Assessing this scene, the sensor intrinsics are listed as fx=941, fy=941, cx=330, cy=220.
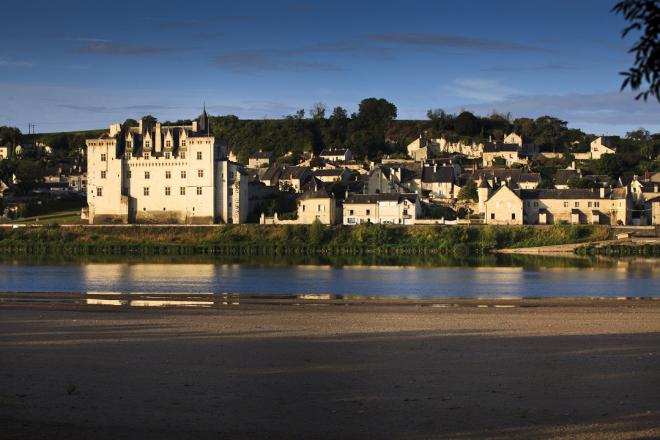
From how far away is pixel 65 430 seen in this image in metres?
12.8

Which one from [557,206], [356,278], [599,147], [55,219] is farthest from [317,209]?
[599,147]

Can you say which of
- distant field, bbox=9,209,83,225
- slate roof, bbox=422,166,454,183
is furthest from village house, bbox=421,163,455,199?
distant field, bbox=9,209,83,225

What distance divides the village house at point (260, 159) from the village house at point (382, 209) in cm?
3311

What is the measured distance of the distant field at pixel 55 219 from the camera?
74562mm

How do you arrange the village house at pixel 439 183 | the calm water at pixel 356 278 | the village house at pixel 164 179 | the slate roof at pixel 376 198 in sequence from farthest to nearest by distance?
the village house at pixel 439 183 < the village house at pixel 164 179 < the slate roof at pixel 376 198 < the calm water at pixel 356 278

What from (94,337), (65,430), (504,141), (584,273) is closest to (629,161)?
(504,141)

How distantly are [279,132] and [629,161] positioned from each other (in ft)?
155

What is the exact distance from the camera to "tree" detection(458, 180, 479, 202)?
74688mm

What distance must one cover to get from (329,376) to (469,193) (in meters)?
59.7

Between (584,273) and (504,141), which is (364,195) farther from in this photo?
(504,141)

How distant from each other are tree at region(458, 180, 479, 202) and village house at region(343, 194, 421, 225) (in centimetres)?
662

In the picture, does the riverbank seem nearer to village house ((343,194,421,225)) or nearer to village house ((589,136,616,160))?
village house ((343,194,421,225))

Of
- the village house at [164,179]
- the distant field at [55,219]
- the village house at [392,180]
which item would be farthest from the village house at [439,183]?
the distant field at [55,219]

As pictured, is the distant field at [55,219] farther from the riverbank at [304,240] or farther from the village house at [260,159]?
the village house at [260,159]
